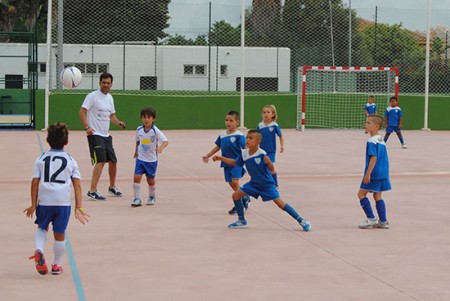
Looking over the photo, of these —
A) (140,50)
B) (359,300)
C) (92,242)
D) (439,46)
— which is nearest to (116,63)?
(140,50)

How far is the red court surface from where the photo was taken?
7.36 m

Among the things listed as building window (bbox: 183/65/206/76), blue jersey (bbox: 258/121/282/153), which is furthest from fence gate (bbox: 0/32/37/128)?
blue jersey (bbox: 258/121/282/153)

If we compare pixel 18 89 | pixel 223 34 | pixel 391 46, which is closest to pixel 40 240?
pixel 223 34

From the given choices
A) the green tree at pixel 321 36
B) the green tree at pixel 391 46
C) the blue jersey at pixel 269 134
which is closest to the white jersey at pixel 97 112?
the blue jersey at pixel 269 134

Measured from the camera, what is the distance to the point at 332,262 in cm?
845

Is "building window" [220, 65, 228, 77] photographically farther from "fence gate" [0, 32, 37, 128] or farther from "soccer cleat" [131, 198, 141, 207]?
"soccer cleat" [131, 198, 141, 207]

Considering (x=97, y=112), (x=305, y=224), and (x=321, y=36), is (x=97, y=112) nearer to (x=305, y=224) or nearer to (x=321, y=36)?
(x=305, y=224)

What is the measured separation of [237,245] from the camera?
933 centimetres

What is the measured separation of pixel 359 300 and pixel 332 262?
1462 mm

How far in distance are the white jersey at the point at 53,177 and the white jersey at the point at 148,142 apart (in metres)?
4.45

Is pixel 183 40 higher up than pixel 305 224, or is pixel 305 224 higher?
pixel 183 40

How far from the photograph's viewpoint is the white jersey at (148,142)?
12.3 m

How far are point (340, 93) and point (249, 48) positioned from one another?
432cm

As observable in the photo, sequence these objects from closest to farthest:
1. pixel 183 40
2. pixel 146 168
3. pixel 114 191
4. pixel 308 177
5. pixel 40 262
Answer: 1. pixel 40 262
2. pixel 146 168
3. pixel 114 191
4. pixel 308 177
5. pixel 183 40
